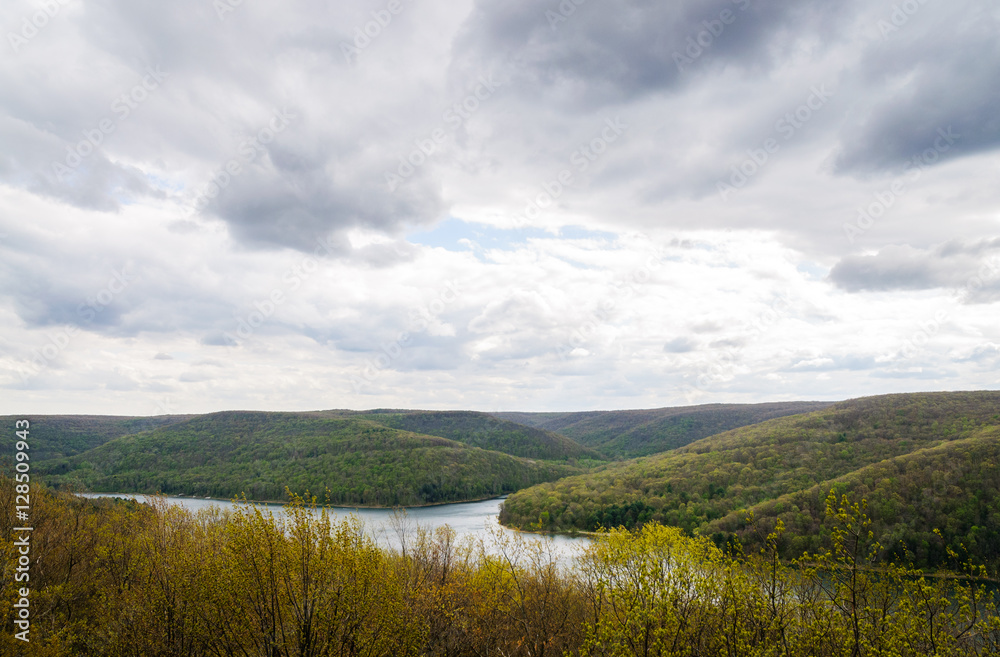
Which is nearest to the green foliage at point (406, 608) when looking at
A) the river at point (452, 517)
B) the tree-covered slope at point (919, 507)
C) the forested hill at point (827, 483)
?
the forested hill at point (827, 483)

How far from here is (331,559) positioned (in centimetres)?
1677

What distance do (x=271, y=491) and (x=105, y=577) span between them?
6822 inches

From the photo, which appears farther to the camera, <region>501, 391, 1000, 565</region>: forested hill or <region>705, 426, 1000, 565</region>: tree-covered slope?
<region>501, 391, 1000, 565</region>: forested hill

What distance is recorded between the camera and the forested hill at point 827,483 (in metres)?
86.1

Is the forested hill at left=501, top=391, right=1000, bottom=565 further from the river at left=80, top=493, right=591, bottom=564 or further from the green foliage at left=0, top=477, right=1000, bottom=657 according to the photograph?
the green foliage at left=0, top=477, right=1000, bottom=657

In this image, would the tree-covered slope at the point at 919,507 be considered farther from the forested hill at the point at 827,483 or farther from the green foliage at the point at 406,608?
the green foliage at the point at 406,608

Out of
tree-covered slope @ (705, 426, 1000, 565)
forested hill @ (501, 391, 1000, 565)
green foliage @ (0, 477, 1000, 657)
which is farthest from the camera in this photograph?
forested hill @ (501, 391, 1000, 565)

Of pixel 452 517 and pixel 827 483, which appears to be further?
pixel 452 517

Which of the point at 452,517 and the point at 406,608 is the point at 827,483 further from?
the point at 406,608

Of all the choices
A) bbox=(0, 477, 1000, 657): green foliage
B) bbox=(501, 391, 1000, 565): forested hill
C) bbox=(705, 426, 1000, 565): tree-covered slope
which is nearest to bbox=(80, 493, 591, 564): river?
bbox=(501, 391, 1000, 565): forested hill

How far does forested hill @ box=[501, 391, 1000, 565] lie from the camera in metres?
86.1

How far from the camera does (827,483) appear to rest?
105125 millimetres

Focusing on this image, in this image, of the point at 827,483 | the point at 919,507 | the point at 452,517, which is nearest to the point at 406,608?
the point at 919,507

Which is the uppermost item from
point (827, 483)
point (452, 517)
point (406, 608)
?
point (406, 608)
